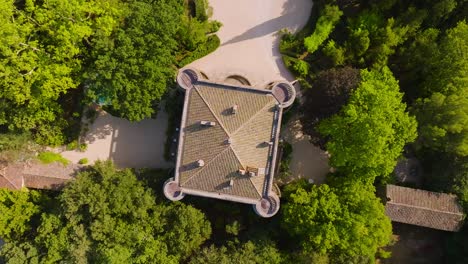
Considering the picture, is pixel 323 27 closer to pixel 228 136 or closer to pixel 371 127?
pixel 371 127

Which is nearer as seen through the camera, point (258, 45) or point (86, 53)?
point (86, 53)

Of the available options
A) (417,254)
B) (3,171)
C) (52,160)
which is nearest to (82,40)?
(52,160)

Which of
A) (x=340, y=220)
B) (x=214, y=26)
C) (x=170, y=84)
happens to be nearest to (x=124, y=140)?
(x=170, y=84)

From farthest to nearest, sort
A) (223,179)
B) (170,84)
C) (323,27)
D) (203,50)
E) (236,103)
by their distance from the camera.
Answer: (203,50) → (323,27) → (170,84) → (223,179) → (236,103)

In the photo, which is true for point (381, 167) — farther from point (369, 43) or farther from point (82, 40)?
point (82, 40)

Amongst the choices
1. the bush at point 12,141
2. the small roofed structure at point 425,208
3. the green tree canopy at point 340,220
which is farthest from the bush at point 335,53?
the bush at point 12,141

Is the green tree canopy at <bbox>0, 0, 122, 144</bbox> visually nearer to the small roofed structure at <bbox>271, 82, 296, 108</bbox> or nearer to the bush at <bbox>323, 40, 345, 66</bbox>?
the small roofed structure at <bbox>271, 82, 296, 108</bbox>
